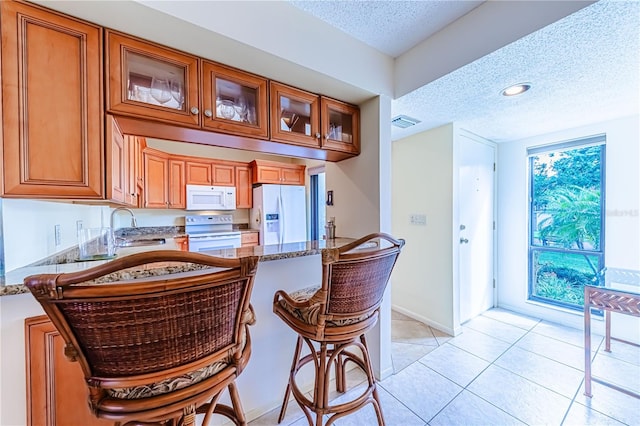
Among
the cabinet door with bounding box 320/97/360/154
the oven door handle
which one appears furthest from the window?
the oven door handle

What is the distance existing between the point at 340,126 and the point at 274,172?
8.89 ft

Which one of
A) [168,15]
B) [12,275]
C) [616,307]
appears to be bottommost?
[616,307]

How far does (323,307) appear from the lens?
3.64ft

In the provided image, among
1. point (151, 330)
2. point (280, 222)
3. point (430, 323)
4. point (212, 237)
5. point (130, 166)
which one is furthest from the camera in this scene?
point (280, 222)

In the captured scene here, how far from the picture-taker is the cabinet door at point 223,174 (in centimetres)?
432

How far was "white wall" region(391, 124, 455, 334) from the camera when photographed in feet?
8.50

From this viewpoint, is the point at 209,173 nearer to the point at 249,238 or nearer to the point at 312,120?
the point at 249,238

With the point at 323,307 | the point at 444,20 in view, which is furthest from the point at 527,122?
the point at 323,307

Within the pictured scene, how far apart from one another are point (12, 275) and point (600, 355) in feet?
12.7

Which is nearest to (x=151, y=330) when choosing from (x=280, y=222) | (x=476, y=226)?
(x=476, y=226)

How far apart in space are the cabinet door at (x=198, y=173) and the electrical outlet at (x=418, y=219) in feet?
10.8

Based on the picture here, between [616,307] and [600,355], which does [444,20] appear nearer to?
[616,307]

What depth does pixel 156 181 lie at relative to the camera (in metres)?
3.73

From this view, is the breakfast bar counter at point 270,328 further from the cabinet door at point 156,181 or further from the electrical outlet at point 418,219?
the cabinet door at point 156,181
